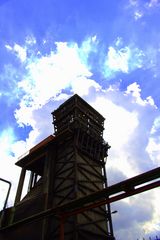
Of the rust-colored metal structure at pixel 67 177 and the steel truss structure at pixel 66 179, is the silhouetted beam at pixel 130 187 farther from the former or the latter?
the rust-colored metal structure at pixel 67 177

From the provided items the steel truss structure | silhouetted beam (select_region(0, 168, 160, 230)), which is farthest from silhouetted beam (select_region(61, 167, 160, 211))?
the steel truss structure

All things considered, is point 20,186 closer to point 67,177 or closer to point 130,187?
point 67,177

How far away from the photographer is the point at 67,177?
2330 cm

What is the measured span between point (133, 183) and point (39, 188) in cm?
1499

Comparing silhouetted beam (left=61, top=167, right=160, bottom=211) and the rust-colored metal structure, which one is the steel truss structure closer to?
the rust-colored metal structure

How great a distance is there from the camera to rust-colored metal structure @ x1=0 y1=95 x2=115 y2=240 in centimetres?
2053

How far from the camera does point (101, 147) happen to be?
28.0 m

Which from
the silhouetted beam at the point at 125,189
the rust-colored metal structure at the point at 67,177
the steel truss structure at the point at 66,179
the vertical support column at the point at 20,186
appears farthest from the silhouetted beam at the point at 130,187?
the vertical support column at the point at 20,186

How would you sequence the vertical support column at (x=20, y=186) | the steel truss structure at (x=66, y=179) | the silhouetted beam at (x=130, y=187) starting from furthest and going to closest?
the vertical support column at (x=20, y=186) → the steel truss structure at (x=66, y=179) → the silhouetted beam at (x=130, y=187)

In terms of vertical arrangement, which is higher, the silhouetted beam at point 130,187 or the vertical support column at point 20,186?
the vertical support column at point 20,186

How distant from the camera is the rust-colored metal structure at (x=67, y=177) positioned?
67.4ft

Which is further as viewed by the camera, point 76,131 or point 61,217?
point 76,131

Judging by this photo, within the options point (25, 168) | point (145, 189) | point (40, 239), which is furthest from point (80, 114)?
point (145, 189)

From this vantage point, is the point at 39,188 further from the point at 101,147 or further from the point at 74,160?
the point at 101,147
